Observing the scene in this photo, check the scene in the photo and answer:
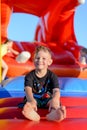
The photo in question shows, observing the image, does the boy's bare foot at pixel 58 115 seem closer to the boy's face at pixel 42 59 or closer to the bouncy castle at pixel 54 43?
→ the boy's face at pixel 42 59

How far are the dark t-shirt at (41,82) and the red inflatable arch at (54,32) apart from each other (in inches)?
92.2

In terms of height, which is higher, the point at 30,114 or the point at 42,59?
the point at 42,59

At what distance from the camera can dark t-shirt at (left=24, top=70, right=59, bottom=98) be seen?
1583 mm

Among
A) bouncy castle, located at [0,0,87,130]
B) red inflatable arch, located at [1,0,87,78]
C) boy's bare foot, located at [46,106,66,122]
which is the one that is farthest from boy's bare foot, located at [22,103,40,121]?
red inflatable arch, located at [1,0,87,78]

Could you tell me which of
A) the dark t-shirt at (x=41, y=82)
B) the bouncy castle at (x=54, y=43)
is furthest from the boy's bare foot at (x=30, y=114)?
the bouncy castle at (x=54, y=43)

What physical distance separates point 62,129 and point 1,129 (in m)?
0.24

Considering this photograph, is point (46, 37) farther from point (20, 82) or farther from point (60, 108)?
point (60, 108)

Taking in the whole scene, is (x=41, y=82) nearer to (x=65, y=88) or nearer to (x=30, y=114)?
(x=30, y=114)

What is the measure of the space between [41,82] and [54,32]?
3.39m

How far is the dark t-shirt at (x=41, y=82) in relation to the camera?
1.58 meters

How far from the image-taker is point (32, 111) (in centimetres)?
137

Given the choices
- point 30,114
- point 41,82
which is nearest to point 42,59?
point 41,82

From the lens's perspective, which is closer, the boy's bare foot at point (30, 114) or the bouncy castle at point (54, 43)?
the boy's bare foot at point (30, 114)

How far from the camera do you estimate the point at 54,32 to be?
4.93m
